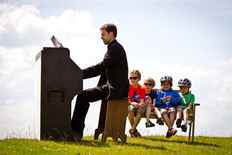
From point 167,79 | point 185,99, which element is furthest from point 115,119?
point 185,99

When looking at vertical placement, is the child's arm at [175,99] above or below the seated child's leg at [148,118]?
above

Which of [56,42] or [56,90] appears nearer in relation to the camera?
[56,90]

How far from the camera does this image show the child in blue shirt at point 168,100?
9.40 meters

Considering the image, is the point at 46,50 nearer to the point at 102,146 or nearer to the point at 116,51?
the point at 116,51

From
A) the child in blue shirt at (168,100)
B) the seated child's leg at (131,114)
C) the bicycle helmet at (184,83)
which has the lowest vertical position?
the seated child's leg at (131,114)

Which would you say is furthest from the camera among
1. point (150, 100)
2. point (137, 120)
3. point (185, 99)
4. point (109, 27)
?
point (185, 99)

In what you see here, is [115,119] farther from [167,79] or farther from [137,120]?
[167,79]

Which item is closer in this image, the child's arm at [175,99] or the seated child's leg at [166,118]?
the seated child's leg at [166,118]

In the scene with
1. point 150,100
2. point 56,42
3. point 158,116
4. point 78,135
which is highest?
point 56,42

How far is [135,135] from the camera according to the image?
32.0 feet

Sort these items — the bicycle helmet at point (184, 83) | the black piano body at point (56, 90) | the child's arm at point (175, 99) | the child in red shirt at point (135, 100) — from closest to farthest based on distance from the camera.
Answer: the black piano body at point (56, 90) → the child in red shirt at point (135, 100) → the child's arm at point (175, 99) → the bicycle helmet at point (184, 83)

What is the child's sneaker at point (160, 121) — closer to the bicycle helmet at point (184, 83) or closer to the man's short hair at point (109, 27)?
the bicycle helmet at point (184, 83)

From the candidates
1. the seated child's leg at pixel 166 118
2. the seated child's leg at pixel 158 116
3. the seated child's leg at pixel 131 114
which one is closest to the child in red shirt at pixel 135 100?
the seated child's leg at pixel 131 114

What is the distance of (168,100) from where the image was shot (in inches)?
383
